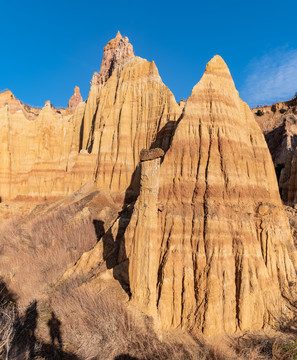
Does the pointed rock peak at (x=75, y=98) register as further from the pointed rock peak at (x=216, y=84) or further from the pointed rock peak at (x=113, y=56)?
A: the pointed rock peak at (x=216, y=84)

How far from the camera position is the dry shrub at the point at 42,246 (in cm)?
1513

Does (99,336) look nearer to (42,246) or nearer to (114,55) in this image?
(42,246)

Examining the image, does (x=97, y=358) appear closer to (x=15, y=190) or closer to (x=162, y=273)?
(x=162, y=273)

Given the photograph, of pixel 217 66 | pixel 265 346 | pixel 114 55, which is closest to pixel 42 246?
pixel 265 346

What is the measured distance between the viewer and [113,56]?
3294 cm

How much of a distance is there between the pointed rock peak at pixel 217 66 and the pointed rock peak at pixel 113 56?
1371 cm

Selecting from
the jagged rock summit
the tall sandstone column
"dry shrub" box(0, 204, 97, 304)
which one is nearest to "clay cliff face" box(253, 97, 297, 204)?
the jagged rock summit

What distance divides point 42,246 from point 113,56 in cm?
2348

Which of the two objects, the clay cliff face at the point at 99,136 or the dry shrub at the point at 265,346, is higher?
the clay cliff face at the point at 99,136

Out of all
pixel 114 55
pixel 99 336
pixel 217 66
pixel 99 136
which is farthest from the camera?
pixel 114 55

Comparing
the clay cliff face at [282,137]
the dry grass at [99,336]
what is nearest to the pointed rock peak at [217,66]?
the dry grass at [99,336]

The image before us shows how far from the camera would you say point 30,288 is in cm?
1413

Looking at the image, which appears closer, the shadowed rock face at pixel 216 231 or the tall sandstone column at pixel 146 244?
the tall sandstone column at pixel 146 244

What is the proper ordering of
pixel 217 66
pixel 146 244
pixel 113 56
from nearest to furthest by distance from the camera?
1. pixel 146 244
2. pixel 217 66
3. pixel 113 56
